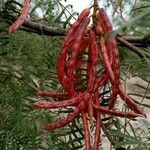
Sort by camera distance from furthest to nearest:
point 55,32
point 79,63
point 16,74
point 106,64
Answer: point 16,74, point 55,32, point 79,63, point 106,64

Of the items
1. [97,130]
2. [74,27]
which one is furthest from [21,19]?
[97,130]

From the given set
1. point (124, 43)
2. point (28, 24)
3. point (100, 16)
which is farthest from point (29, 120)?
point (100, 16)

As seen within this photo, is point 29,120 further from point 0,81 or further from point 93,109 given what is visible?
point 93,109

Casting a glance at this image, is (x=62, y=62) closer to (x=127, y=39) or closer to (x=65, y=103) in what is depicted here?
(x=65, y=103)

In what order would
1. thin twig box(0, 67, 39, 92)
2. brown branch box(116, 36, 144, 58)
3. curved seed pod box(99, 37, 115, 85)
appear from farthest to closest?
thin twig box(0, 67, 39, 92)
brown branch box(116, 36, 144, 58)
curved seed pod box(99, 37, 115, 85)

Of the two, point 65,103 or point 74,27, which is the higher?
point 74,27

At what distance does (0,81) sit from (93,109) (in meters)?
0.72

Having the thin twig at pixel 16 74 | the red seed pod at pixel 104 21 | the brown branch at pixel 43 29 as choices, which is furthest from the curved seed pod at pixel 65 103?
the thin twig at pixel 16 74

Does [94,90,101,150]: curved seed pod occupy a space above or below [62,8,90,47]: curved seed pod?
below

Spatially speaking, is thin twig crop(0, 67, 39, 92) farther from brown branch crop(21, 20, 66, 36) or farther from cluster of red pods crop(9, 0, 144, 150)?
cluster of red pods crop(9, 0, 144, 150)

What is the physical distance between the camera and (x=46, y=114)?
1569mm

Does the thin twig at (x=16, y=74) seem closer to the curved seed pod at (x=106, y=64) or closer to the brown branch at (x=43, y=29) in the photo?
the brown branch at (x=43, y=29)

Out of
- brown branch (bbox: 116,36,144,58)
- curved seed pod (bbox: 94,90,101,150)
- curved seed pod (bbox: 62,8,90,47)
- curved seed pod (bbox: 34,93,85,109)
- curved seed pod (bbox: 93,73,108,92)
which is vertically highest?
curved seed pod (bbox: 62,8,90,47)

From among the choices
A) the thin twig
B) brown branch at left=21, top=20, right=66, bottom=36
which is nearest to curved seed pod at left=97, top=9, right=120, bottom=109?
brown branch at left=21, top=20, right=66, bottom=36
